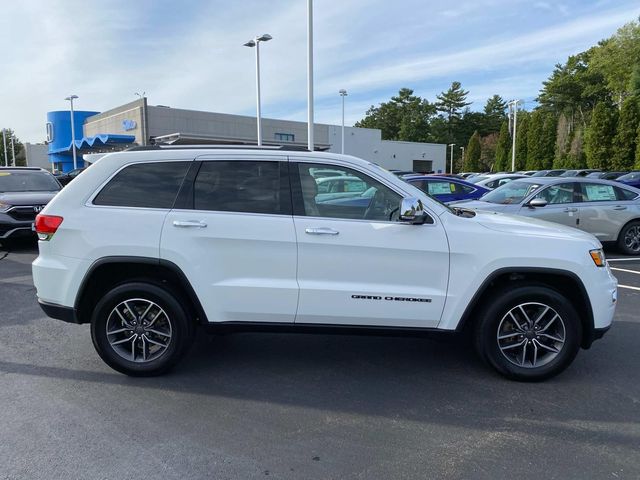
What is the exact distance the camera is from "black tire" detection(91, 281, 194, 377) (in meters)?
4.08

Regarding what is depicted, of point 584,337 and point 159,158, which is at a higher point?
point 159,158

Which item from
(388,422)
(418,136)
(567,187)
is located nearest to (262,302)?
(388,422)

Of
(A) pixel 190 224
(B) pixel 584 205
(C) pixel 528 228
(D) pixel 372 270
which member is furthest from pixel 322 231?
(B) pixel 584 205

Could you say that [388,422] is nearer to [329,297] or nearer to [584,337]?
[329,297]

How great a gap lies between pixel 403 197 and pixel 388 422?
5.59 feet

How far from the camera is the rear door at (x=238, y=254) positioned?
156 inches

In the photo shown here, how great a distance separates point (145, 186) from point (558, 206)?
7980mm

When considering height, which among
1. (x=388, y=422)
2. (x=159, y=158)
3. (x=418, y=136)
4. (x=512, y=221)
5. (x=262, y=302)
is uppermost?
(x=418, y=136)

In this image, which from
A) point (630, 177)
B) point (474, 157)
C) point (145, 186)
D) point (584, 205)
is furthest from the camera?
point (474, 157)

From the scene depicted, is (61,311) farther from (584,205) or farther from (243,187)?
(584,205)

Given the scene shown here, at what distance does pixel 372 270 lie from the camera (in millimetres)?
3934

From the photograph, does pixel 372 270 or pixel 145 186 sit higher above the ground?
pixel 145 186

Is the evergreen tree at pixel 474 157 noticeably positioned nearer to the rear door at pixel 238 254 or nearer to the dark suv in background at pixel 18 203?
the dark suv in background at pixel 18 203

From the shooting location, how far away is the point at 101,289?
427cm
